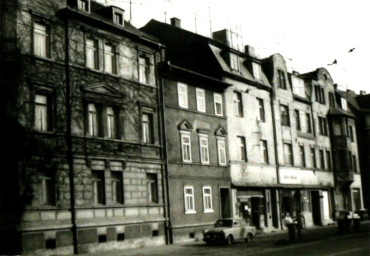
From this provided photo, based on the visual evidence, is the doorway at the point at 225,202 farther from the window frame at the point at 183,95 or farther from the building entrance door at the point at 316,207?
the building entrance door at the point at 316,207

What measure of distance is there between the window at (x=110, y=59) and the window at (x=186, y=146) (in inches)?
261

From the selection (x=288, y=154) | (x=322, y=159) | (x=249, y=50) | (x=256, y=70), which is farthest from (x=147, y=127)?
(x=322, y=159)

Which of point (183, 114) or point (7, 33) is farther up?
point (7, 33)

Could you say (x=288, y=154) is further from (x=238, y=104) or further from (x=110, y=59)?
(x=110, y=59)

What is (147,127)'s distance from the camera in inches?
1139

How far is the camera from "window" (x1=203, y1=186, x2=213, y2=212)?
32219mm

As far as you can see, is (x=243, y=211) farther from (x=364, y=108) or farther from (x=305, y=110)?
(x=364, y=108)

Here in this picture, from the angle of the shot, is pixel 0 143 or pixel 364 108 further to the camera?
pixel 364 108

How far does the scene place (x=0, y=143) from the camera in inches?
819

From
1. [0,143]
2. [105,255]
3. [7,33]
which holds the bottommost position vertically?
[105,255]

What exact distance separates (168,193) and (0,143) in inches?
442

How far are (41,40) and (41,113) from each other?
337cm

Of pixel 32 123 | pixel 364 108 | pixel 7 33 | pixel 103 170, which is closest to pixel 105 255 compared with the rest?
pixel 103 170

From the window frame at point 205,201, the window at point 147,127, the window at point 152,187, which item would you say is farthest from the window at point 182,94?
the window frame at point 205,201
